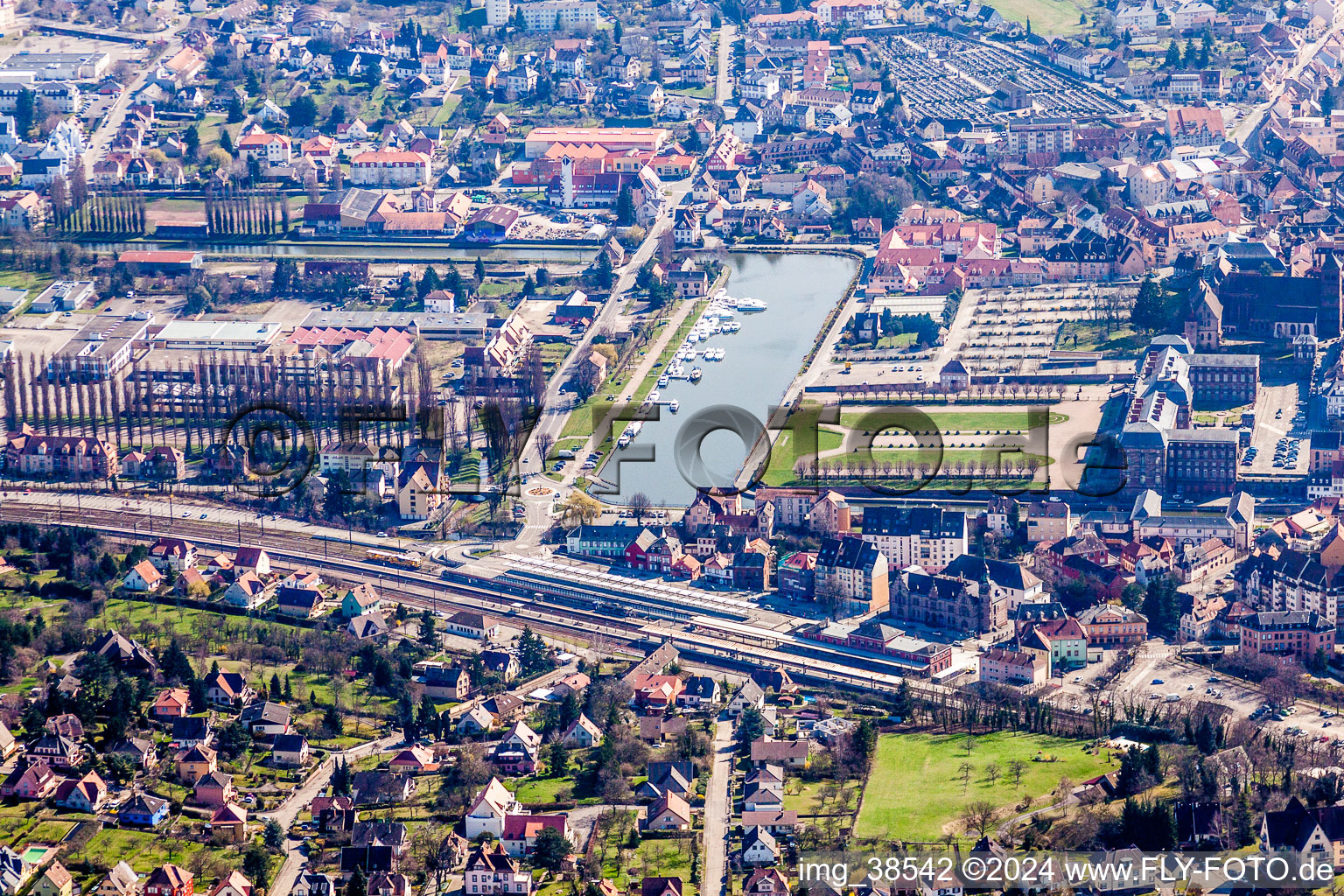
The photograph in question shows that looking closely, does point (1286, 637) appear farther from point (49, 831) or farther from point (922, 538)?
point (49, 831)

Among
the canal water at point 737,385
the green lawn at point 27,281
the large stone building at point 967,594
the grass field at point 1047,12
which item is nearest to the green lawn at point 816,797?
the large stone building at point 967,594

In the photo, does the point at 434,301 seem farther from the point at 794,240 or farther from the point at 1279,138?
the point at 1279,138

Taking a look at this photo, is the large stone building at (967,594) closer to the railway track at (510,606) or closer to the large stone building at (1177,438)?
the railway track at (510,606)

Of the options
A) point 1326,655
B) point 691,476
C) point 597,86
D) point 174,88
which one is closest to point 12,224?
point 174,88

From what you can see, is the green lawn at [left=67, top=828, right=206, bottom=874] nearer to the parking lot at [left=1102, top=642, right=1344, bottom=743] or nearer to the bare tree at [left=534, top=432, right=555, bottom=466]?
the parking lot at [left=1102, top=642, right=1344, bottom=743]

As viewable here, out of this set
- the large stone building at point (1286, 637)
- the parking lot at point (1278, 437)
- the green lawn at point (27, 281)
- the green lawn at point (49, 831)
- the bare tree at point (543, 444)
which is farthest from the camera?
the green lawn at point (27, 281)
